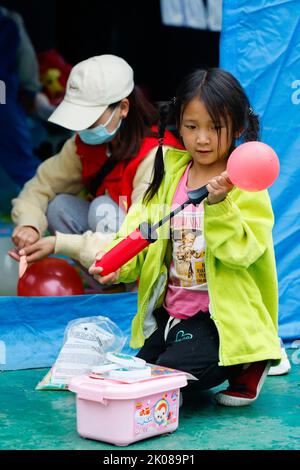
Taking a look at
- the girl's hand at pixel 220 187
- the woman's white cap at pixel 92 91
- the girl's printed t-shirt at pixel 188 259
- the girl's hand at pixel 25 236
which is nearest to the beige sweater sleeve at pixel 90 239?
the girl's hand at pixel 25 236

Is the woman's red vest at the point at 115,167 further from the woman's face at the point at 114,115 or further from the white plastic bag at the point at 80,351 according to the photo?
the white plastic bag at the point at 80,351

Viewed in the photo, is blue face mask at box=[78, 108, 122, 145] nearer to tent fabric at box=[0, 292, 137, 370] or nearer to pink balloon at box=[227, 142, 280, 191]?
tent fabric at box=[0, 292, 137, 370]

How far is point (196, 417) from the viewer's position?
2.36m

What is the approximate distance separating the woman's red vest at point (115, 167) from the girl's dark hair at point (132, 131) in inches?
0.8

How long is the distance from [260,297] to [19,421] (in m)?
0.71

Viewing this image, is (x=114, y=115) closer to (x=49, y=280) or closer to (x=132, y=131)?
(x=132, y=131)

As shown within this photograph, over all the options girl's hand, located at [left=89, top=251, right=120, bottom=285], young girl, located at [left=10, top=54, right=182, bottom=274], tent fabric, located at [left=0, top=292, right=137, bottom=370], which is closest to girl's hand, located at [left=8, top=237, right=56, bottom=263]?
young girl, located at [left=10, top=54, right=182, bottom=274]

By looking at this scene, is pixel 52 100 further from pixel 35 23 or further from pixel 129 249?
pixel 129 249

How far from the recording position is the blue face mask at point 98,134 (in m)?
3.06

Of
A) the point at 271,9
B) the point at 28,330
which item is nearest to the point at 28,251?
the point at 28,330

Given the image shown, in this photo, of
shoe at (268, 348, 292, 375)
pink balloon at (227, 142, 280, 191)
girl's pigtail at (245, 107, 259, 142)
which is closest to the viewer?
pink balloon at (227, 142, 280, 191)

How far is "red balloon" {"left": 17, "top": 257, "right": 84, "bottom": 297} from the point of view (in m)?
3.10

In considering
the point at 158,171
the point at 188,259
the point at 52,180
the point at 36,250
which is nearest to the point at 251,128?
the point at 158,171

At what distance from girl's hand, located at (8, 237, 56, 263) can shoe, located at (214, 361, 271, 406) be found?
0.88 meters
